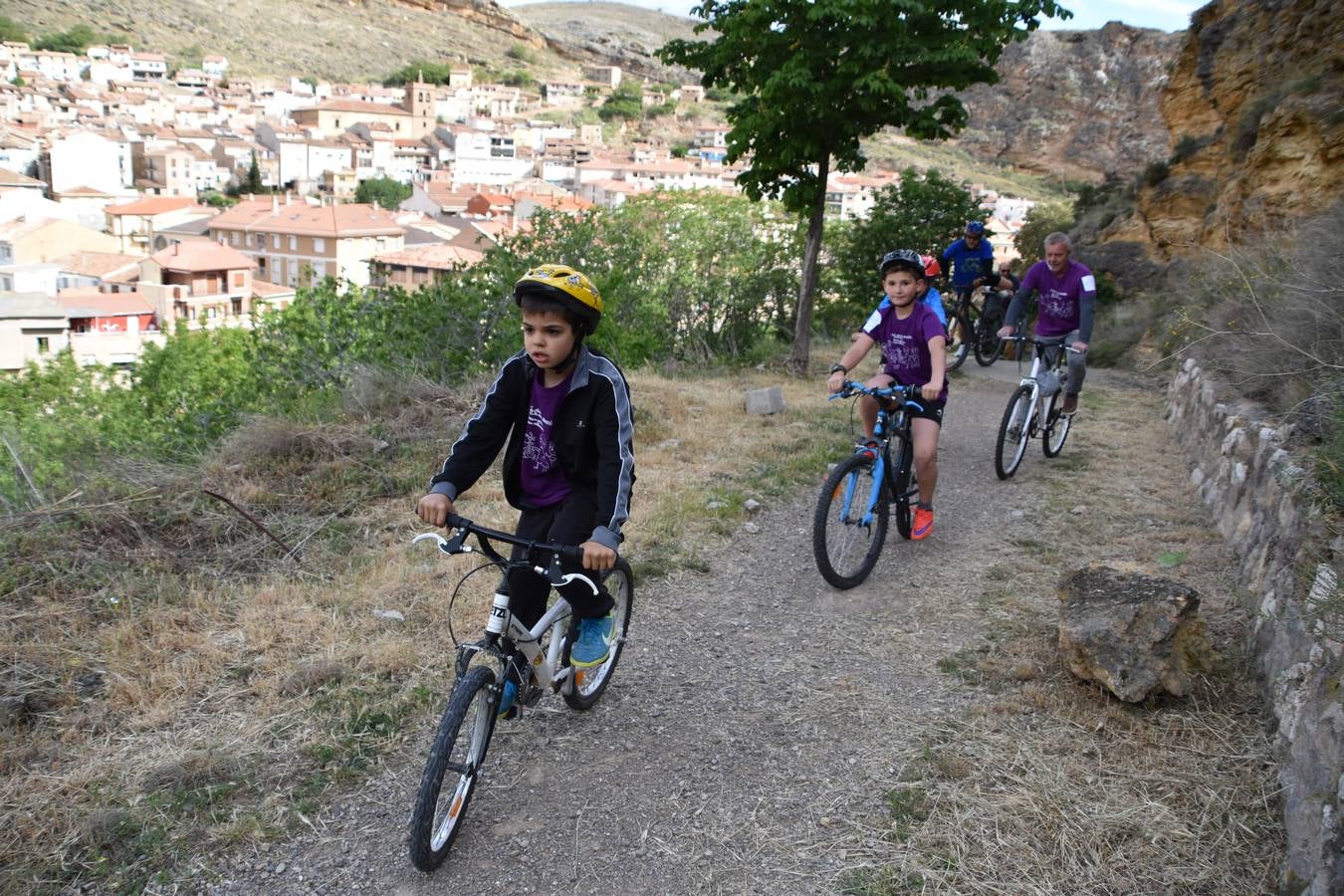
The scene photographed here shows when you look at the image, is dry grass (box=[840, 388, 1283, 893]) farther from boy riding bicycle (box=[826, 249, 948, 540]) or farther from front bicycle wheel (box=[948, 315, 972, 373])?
front bicycle wheel (box=[948, 315, 972, 373])

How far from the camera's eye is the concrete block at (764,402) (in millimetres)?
9719

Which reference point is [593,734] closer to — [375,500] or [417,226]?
[375,500]

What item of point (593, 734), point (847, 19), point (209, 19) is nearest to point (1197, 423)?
point (847, 19)

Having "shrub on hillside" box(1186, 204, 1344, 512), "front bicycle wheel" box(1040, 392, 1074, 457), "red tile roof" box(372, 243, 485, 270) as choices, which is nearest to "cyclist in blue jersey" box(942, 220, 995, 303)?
"shrub on hillside" box(1186, 204, 1344, 512)

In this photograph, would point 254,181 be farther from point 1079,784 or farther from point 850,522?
point 1079,784

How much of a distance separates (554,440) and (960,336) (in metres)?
10.5

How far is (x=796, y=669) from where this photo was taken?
4.47m

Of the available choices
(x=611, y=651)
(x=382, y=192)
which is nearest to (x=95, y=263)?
(x=382, y=192)

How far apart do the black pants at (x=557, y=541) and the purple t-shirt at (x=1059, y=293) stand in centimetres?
559

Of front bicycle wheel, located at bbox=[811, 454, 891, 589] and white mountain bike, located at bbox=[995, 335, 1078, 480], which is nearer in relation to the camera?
front bicycle wheel, located at bbox=[811, 454, 891, 589]

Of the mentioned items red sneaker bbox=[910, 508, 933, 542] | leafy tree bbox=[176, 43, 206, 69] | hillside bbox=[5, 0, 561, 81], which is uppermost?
hillside bbox=[5, 0, 561, 81]

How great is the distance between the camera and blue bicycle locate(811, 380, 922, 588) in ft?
16.9

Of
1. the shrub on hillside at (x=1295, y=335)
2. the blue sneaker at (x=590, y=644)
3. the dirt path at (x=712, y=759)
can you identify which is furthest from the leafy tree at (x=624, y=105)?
the blue sneaker at (x=590, y=644)

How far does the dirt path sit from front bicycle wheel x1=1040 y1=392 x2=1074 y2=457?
2.84m
